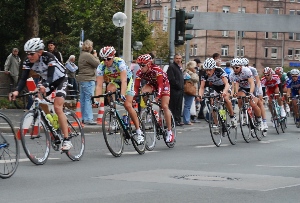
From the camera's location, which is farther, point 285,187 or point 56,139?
point 56,139

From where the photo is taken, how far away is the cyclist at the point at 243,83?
2154 centimetres

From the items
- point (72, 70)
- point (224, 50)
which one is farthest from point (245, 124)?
point (224, 50)

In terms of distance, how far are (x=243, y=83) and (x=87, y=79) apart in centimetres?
398

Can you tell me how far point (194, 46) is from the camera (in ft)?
430

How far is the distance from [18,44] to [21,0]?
7.83 metres

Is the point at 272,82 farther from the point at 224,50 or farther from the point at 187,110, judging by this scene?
the point at 224,50

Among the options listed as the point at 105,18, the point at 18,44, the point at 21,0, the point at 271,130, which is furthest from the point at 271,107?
the point at 105,18

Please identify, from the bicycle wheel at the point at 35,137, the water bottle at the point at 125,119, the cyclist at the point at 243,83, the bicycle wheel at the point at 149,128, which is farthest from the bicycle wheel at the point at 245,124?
the bicycle wheel at the point at 35,137

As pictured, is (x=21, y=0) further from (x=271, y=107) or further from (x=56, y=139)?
(x=56, y=139)

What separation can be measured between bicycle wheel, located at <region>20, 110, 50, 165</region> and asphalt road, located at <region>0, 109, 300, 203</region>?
201 millimetres

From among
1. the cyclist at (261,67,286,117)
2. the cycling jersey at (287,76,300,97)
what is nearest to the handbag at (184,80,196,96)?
the cyclist at (261,67,286,117)

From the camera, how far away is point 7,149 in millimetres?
11750

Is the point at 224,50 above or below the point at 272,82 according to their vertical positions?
above

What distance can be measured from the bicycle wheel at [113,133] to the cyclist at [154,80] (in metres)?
1.54
